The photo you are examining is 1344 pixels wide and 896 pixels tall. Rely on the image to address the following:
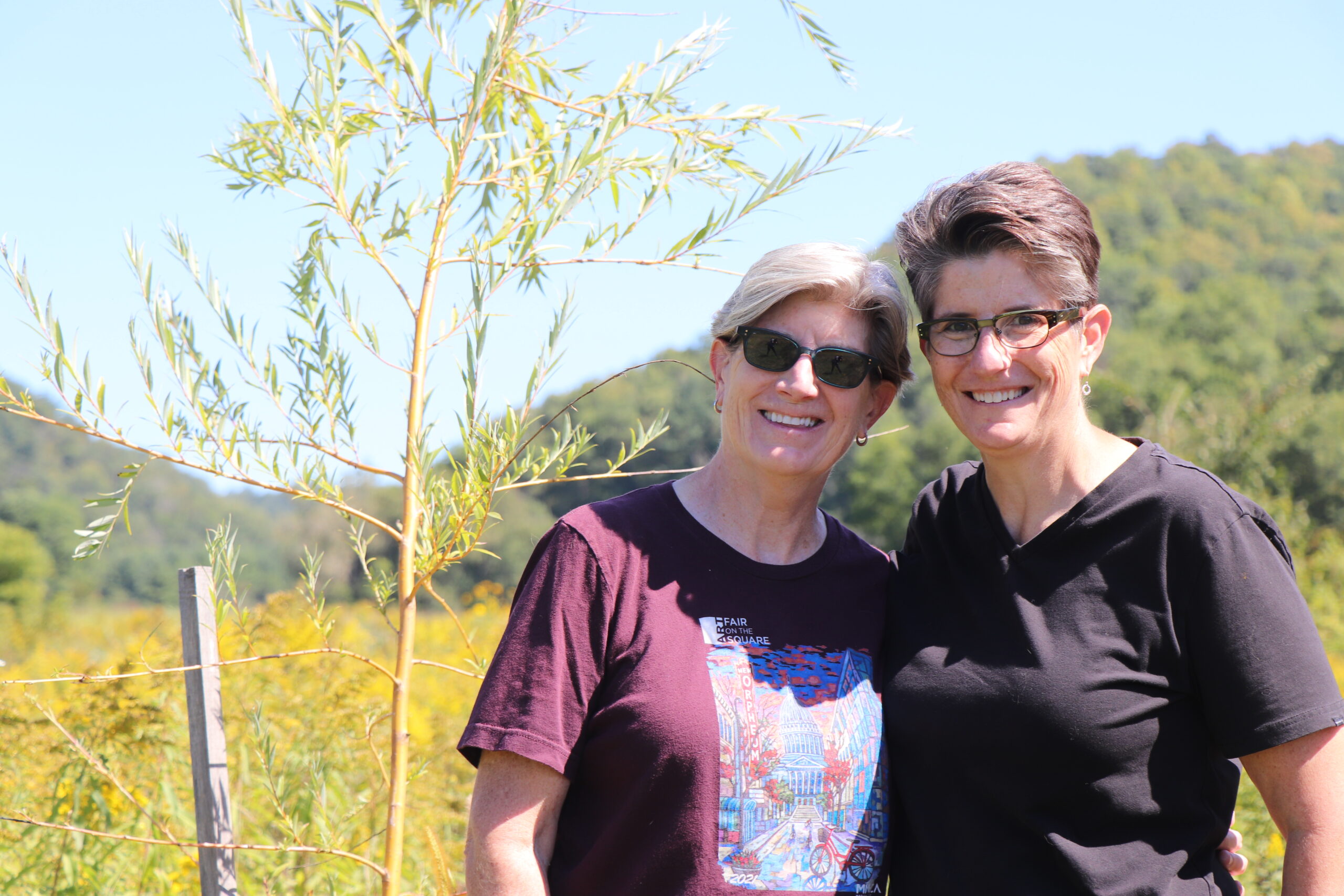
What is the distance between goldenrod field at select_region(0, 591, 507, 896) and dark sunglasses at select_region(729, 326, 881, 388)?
0.98 meters

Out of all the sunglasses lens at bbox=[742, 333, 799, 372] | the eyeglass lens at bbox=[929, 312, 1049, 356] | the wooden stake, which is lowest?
the wooden stake

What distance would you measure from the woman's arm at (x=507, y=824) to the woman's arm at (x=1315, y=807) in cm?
107

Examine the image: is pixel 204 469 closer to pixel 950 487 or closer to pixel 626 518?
pixel 626 518

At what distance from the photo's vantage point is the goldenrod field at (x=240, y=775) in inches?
99.5

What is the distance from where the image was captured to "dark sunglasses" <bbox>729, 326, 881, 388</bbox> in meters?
1.86

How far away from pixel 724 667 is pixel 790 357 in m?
0.56

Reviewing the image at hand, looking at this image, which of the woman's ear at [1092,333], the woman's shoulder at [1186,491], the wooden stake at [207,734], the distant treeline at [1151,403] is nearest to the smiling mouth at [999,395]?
the woman's ear at [1092,333]

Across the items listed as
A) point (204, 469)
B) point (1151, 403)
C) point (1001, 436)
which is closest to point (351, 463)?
point (204, 469)

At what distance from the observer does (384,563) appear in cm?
195

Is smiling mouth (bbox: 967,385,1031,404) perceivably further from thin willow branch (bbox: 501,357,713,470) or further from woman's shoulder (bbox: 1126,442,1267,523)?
thin willow branch (bbox: 501,357,713,470)

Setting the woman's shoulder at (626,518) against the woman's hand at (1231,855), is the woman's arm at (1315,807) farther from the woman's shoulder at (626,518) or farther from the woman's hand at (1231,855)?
the woman's shoulder at (626,518)

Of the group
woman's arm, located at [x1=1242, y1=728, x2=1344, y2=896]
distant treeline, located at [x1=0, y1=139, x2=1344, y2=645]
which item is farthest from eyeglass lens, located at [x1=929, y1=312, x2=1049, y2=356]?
woman's arm, located at [x1=1242, y1=728, x2=1344, y2=896]

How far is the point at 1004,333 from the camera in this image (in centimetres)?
173

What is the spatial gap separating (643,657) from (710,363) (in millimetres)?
641
